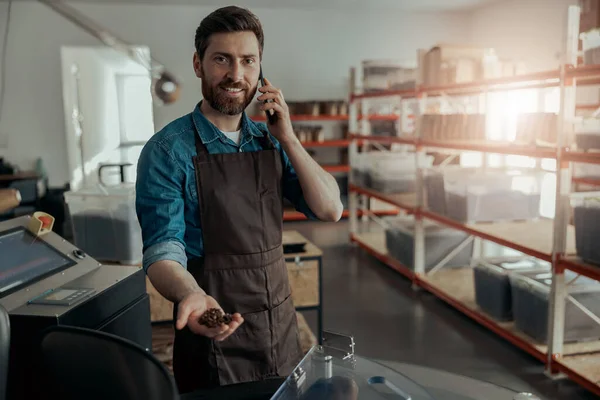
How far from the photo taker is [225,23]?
59.1 inches

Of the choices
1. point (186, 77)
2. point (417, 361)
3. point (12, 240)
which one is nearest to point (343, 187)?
point (186, 77)

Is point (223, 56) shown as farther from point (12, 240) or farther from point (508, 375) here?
point (508, 375)

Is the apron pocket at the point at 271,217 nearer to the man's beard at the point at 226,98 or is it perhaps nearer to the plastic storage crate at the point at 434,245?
the man's beard at the point at 226,98

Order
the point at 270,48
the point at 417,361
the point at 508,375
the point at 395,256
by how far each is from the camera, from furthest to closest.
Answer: the point at 270,48, the point at 395,256, the point at 417,361, the point at 508,375

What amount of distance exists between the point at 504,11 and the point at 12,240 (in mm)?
8243

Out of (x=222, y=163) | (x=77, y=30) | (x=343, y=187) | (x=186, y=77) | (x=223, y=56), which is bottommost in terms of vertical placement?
(x=343, y=187)

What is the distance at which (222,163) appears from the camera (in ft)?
5.24

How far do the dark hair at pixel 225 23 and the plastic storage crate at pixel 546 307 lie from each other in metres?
2.87

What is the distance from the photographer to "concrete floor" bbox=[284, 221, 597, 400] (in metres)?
3.37

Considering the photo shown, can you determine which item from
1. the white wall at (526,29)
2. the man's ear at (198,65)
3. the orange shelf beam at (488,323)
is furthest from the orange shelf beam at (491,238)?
the white wall at (526,29)

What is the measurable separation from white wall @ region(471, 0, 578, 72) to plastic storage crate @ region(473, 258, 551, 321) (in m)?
3.61

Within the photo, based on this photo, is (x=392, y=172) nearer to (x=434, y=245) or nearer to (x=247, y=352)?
(x=434, y=245)

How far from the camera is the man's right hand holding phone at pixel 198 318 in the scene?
1.09 m

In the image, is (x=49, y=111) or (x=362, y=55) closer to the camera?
(x=49, y=111)
